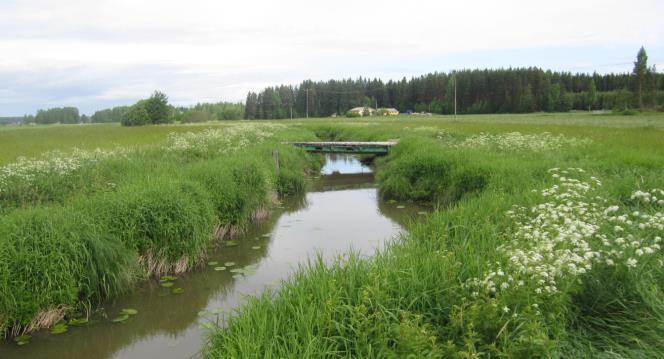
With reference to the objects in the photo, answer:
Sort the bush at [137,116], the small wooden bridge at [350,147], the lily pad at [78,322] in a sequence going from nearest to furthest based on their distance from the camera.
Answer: the lily pad at [78,322], the small wooden bridge at [350,147], the bush at [137,116]

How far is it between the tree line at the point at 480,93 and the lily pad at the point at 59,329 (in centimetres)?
7252

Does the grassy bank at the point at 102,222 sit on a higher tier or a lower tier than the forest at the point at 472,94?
lower

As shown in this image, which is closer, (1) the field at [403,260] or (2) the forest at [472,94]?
(1) the field at [403,260]

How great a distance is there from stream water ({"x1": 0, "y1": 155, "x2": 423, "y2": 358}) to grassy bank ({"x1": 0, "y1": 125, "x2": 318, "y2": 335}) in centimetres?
36

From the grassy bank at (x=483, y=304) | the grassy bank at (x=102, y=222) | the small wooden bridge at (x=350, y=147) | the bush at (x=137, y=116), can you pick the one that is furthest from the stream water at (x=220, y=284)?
the bush at (x=137, y=116)

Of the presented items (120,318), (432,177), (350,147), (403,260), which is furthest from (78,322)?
(350,147)

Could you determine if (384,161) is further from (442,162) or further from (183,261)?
(183,261)

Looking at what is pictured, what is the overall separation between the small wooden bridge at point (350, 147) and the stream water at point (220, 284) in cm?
779

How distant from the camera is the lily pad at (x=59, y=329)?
20.5 feet

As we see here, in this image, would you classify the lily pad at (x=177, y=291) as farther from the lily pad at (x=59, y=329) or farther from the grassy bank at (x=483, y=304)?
the grassy bank at (x=483, y=304)

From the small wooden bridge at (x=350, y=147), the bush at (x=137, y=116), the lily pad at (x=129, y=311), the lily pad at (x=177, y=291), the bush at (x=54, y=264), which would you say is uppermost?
the bush at (x=137, y=116)

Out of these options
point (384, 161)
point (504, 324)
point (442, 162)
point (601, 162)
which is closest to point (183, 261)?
point (504, 324)

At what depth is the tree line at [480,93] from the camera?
6931 centimetres

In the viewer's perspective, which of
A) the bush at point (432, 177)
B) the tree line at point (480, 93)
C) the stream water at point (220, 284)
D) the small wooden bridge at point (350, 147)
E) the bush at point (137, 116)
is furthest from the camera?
the tree line at point (480, 93)
